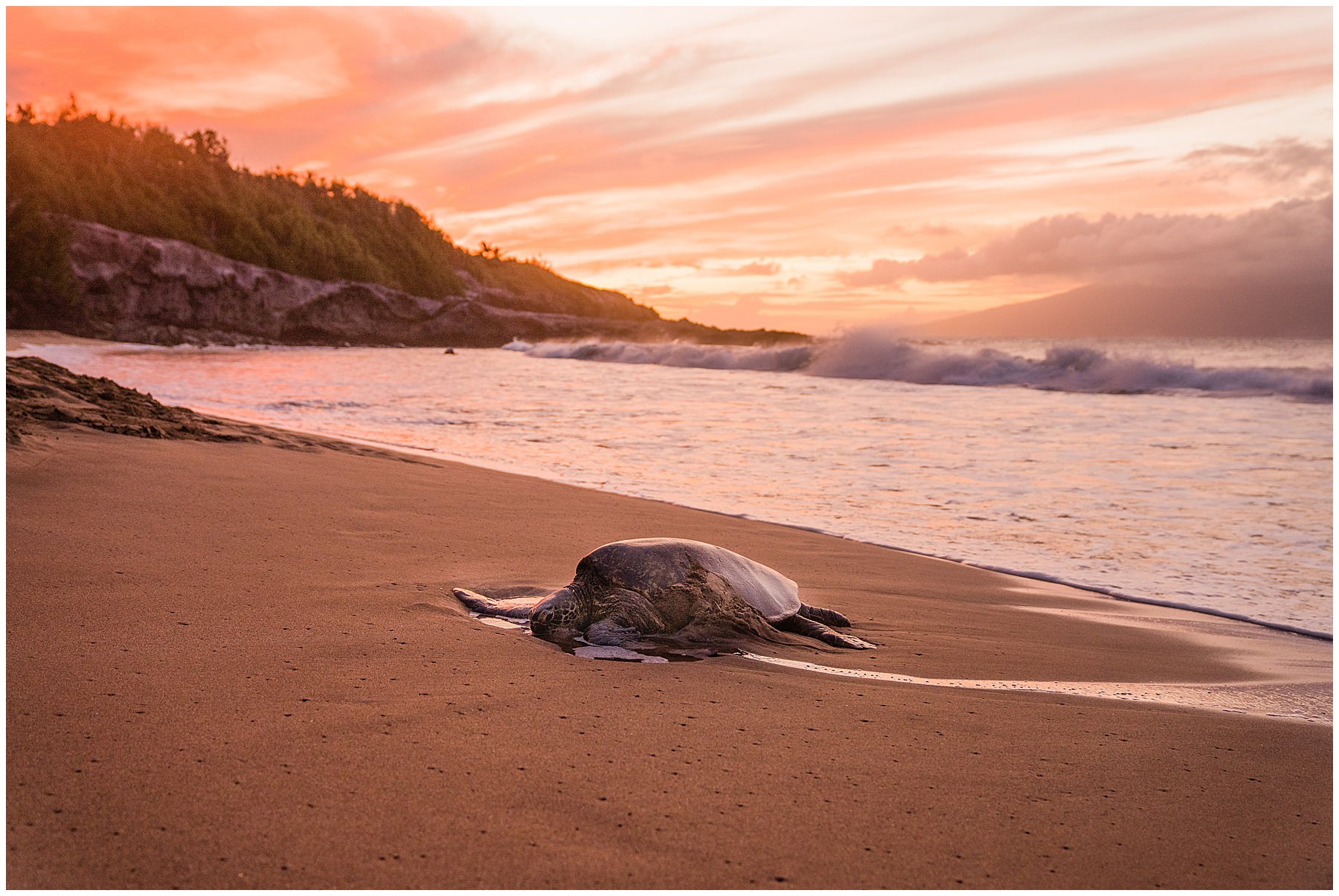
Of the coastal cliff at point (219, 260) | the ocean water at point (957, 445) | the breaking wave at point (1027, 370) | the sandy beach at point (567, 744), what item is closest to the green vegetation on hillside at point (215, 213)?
the coastal cliff at point (219, 260)

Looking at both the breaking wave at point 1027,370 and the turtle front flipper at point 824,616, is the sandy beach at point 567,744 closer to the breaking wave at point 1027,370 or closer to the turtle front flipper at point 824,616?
the turtle front flipper at point 824,616

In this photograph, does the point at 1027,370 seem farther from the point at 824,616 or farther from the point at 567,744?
the point at 567,744

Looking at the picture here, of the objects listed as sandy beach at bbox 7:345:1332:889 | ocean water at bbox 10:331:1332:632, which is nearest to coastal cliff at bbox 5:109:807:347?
ocean water at bbox 10:331:1332:632

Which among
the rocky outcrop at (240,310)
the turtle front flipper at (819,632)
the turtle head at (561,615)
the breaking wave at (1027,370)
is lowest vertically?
the turtle front flipper at (819,632)

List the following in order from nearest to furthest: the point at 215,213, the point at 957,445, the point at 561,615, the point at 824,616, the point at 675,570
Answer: the point at 561,615 < the point at 675,570 < the point at 824,616 < the point at 957,445 < the point at 215,213

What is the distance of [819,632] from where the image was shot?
3328 mm

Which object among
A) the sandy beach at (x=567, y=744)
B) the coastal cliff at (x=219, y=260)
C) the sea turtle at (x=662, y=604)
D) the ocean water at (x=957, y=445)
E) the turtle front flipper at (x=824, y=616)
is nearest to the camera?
the sandy beach at (x=567, y=744)

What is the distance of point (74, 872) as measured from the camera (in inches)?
59.2

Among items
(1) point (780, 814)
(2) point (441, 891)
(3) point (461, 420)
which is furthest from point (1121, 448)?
(2) point (441, 891)

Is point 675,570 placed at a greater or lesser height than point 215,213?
lesser

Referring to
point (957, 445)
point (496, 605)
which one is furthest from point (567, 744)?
point (957, 445)

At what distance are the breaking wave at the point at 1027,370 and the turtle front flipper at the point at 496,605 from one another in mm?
17485

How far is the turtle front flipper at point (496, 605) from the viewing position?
10.8ft

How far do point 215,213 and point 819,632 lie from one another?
51.0 m
